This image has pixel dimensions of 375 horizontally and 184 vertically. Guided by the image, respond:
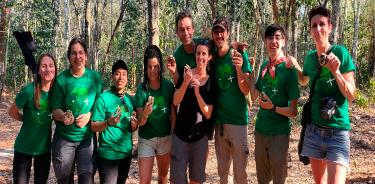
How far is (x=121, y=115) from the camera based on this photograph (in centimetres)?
400

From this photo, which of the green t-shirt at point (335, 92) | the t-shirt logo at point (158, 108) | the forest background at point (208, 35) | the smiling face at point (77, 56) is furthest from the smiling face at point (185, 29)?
the forest background at point (208, 35)

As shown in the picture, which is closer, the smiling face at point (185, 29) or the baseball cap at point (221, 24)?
the baseball cap at point (221, 24)

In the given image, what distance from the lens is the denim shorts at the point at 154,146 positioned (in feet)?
13.4

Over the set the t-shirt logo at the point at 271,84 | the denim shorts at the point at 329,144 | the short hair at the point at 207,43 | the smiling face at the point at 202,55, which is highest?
the short hair at the point at 207,43

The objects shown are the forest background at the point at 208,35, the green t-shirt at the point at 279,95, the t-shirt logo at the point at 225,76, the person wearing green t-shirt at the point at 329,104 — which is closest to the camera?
the person wearing green t-shirt at the point at 329,104

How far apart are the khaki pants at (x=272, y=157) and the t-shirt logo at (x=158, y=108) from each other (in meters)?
0.93

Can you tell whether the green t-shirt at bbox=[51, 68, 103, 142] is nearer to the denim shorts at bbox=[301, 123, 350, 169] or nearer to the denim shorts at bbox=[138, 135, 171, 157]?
the denim shorts at bbox=[138, 135, 171, 157]

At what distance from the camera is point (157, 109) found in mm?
4027

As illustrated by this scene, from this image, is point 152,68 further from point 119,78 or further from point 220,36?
point 220,36

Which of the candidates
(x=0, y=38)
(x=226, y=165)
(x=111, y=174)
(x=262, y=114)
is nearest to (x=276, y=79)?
(x=262, y=114)

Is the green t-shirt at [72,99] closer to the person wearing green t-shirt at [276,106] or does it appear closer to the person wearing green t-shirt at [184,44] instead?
the person wearing green t-shirt at [184,44]

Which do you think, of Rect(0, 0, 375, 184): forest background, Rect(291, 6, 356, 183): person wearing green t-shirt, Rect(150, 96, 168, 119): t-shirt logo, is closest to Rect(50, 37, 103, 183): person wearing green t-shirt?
Rect(150, 96, 168, 119): t-shirt logo

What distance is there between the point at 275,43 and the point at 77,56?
1845 mm

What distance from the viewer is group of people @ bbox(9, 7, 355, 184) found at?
383 centimetres
